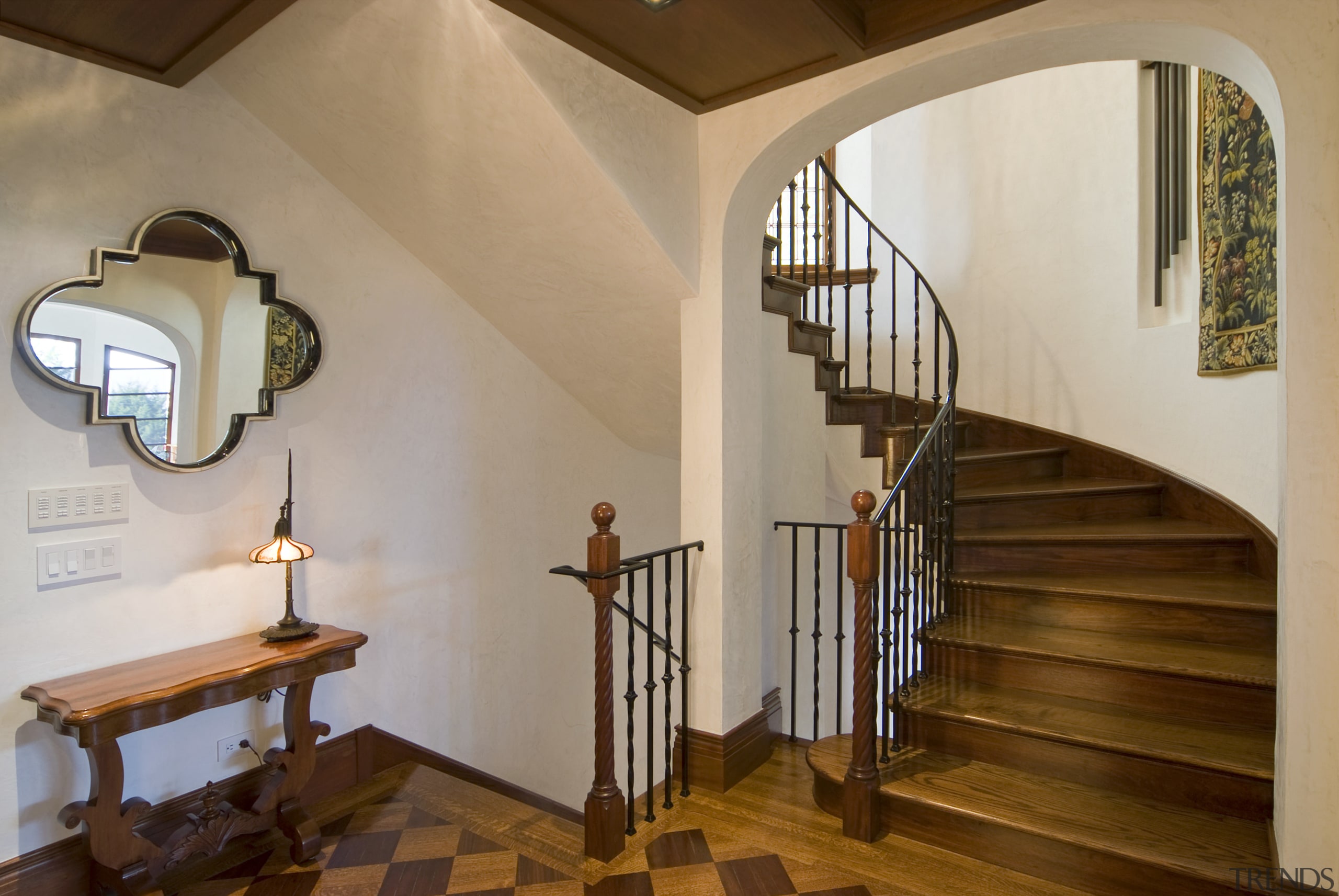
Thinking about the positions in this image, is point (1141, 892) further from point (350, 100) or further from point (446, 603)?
point (350, 100)

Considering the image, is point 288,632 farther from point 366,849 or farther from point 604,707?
point 604,707

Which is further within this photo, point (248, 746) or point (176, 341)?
point (248, 746)

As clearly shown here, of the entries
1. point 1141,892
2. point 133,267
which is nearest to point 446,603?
point 133,267

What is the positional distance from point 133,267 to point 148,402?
42cm

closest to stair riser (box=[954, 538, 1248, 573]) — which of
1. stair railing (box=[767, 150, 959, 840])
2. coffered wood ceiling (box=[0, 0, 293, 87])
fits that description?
stair railing (box=[767, 150, 959, 840])

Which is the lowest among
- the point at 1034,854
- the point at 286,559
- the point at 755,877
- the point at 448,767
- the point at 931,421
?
the point at 448,767

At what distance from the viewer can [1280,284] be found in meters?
1.87

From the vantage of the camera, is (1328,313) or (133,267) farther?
(133,267)

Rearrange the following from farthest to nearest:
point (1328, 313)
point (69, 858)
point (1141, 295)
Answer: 1. point (1141, 295)
2. point (69, 858)
3. point (1328, 313)

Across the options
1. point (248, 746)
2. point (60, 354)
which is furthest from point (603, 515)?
point (60, 354)

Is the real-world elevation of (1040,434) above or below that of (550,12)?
below

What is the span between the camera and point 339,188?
298cm

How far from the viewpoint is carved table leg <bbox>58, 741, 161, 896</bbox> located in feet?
6.77

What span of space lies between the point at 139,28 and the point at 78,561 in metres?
1.55
